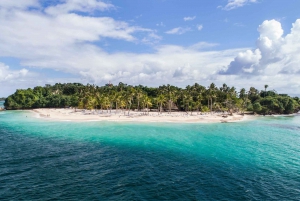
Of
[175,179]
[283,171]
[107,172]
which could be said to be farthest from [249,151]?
[107,172]

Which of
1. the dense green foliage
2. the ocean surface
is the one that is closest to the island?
the dense green foliage

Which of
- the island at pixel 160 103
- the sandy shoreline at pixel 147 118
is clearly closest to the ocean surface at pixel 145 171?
the sandy shoreline at pixel 147 118

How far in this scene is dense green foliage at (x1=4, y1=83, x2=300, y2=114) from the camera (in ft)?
397

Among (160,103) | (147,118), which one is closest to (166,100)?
(160,103)

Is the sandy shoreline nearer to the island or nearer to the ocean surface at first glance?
the island

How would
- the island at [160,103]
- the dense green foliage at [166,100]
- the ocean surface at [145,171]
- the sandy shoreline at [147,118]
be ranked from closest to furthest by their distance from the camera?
the ocean surface at [145,171] → the sandy shoreline at [147,118] → the island at [160,103] → the dense green foliage at [166,100]

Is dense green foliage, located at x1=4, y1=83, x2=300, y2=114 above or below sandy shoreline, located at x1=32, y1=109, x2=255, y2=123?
above

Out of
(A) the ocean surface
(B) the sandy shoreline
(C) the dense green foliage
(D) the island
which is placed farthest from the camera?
(C) the dense green foliage

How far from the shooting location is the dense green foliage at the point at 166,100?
397 ft

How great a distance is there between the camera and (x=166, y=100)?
12544 cm

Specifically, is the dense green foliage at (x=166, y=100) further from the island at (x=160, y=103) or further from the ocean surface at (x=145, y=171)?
the ocean surface at (x=145, y=171)

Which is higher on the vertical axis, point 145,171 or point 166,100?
point 166,100

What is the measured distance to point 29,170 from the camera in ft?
94.2

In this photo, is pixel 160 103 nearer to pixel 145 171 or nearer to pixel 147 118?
pixel 147 118
